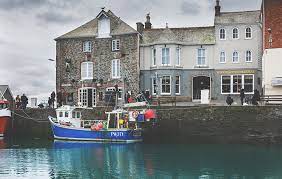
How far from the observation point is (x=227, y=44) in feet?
174

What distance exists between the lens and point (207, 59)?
5344cm

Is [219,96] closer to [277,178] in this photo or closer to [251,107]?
[251,107]

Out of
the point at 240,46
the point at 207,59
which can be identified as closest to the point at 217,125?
the point at 207,59

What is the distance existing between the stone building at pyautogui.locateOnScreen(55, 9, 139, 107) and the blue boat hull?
10033mm

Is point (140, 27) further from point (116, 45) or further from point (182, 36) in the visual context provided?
point (182, 36)

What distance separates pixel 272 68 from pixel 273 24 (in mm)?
3897

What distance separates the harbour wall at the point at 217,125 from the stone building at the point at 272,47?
17.1 feet

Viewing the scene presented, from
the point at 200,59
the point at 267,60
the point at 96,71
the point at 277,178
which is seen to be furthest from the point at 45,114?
the point at 277,178

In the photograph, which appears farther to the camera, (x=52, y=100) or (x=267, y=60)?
(x=52, y=100)

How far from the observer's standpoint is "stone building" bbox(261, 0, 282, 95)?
4450 centimetres

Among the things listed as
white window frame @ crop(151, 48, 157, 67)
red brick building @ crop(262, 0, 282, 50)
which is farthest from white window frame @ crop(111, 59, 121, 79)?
red brick building @ crop(262, 0, 282, 50)

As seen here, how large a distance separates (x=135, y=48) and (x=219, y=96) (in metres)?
9.87

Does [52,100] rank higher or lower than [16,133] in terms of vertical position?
higher

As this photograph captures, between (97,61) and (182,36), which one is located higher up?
(182,36)
